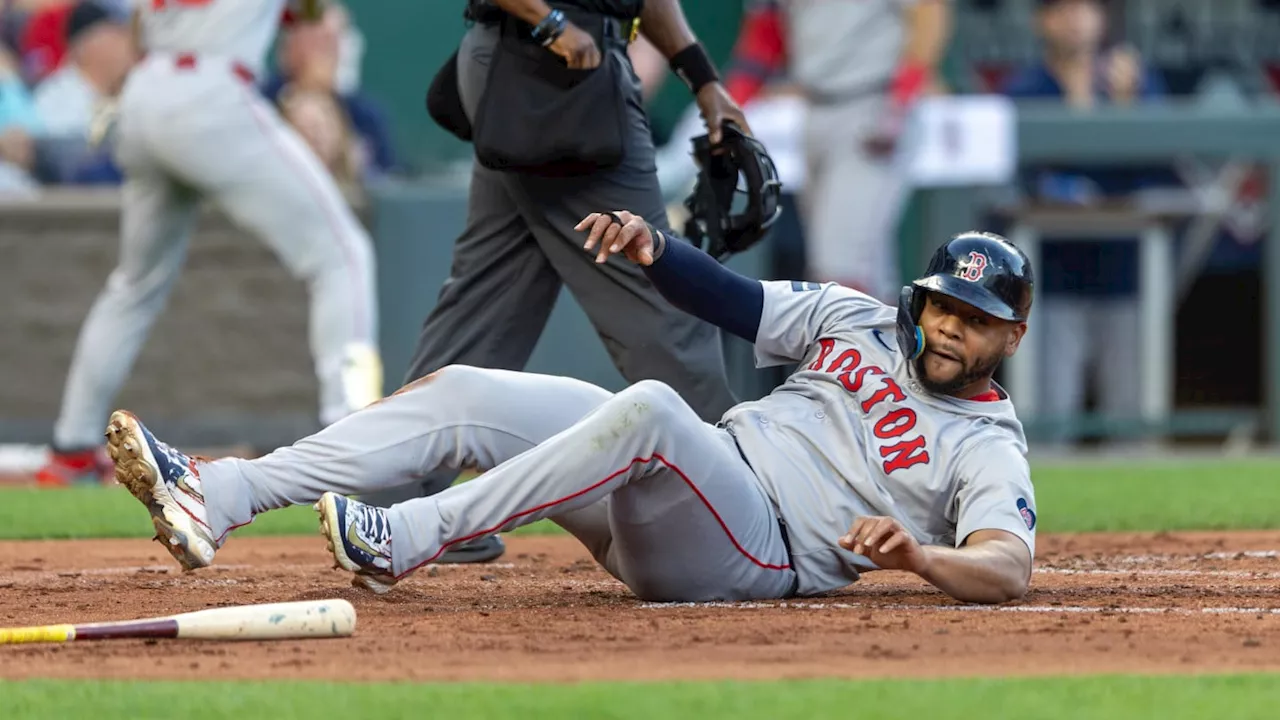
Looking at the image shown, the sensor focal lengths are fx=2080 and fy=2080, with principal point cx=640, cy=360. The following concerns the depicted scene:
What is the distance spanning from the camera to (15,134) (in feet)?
36.1

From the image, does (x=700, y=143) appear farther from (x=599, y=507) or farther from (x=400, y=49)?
(x=400, y=49)

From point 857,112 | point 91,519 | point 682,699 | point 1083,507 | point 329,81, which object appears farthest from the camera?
point 329,81

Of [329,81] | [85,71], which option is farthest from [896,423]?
[85,71]

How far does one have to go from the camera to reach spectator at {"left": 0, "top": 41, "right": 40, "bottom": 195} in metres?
10.9

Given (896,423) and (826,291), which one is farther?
(826,291)

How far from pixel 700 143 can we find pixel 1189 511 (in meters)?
2.73

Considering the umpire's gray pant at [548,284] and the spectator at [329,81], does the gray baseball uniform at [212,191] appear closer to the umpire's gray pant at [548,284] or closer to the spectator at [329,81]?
the umpire's gray pant at [548,284]

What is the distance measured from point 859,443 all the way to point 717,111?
1.48 metres

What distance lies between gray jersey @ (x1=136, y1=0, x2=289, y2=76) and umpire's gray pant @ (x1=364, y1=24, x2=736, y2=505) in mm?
2562

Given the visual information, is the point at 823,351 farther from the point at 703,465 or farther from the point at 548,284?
the point at 548,284

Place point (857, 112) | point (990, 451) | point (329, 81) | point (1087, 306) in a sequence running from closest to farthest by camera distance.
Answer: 1. point (990, 451)
2. point (857, 112)
3. point (329, 81)
4. point (1087, 306)

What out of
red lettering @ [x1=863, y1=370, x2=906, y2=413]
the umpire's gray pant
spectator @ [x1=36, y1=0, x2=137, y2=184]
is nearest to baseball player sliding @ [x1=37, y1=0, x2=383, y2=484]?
the umpire's gray pant

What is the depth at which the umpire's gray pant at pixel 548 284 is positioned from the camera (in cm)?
527

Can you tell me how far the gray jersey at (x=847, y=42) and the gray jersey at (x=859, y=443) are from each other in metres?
5.70
